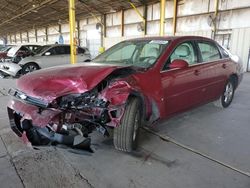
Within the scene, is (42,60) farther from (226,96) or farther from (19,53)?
(226,96)

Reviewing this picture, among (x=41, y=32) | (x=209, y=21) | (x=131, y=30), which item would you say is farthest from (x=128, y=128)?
(x=41, y=32)

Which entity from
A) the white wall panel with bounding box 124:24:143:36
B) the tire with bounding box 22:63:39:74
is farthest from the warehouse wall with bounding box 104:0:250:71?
the tire with bounding box 22:63:39:74

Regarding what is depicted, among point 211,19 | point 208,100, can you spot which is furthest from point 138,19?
point 208,100

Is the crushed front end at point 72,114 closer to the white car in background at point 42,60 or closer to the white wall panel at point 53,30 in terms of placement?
the white car in background at point 42,60

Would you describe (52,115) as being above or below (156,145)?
above

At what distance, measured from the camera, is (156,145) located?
9.94 feet

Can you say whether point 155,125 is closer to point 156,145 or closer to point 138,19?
point 156,145

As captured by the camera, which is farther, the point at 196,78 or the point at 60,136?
the point at 196,78

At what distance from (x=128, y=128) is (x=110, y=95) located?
44 centimetres

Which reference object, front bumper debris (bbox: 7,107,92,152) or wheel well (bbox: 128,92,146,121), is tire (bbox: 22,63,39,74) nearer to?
front bumper debris (bbox: 7,107,92,152)

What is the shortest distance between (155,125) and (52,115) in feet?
6.26

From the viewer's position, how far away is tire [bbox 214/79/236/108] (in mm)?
4582

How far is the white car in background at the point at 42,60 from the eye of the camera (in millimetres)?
8891

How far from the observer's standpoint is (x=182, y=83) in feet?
10.9
